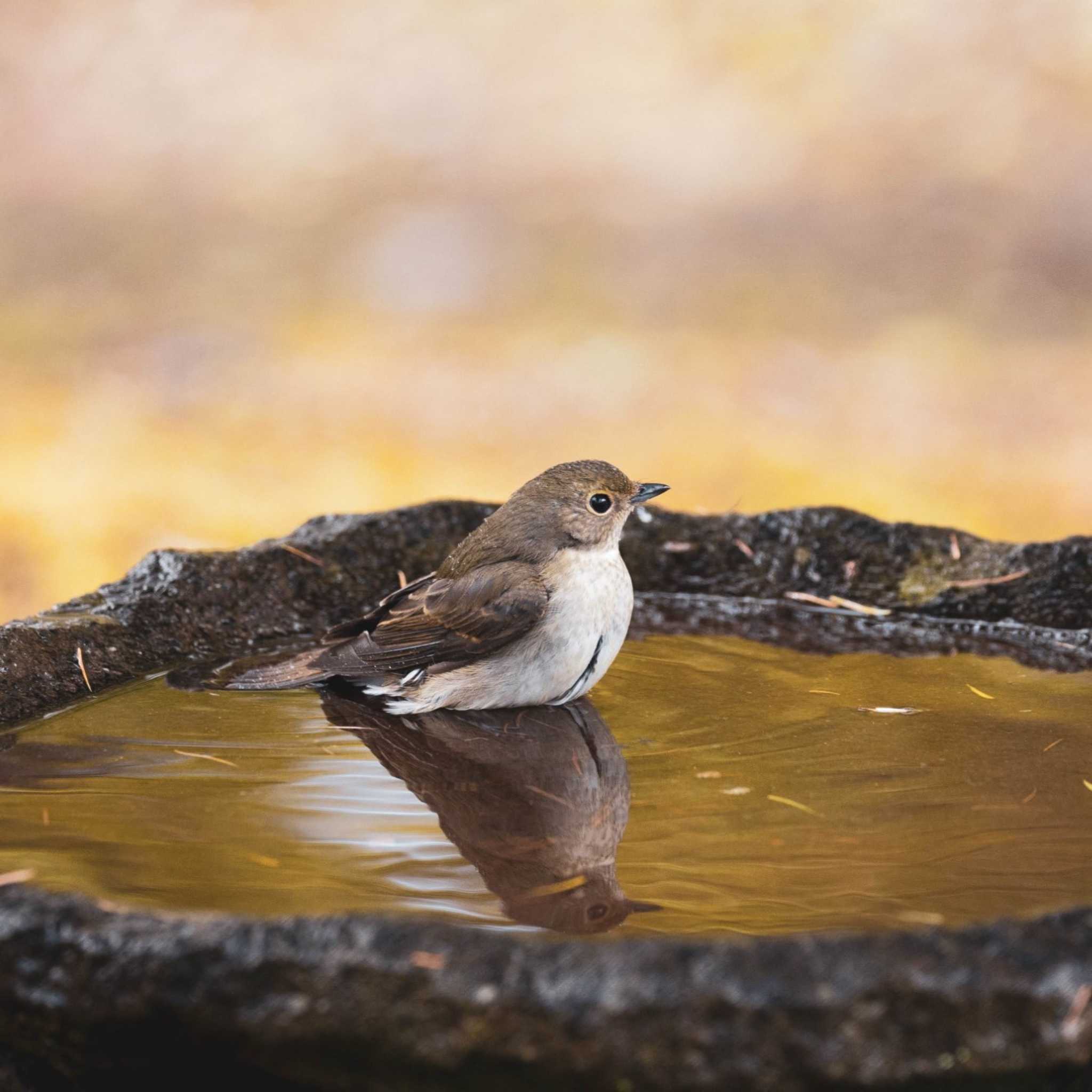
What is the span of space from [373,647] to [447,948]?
5.84ft

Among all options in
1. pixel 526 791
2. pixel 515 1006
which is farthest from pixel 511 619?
pixel 515 1006

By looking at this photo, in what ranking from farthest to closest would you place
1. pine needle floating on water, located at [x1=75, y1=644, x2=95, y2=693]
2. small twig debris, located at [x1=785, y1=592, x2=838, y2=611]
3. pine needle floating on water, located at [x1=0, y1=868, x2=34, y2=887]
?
small twig debris, located at [x1=785, y1=592, x2=838, y2=611]
pine needle floating on water, located at [x1=75, y1=644, x2=95, y2=693]
pine needle floating on water, located at [x1=0, y1=868, x2=34, y2=887]

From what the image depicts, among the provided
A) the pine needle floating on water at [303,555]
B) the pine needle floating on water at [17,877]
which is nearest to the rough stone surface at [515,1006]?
the pine needle floating on water at [17,877]

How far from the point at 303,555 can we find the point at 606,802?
1.93 m

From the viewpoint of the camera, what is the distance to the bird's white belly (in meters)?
3.63

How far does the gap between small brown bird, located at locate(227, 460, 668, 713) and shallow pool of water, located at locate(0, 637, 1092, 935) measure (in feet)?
0.28

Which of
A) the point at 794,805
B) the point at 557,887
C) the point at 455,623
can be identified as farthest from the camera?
the point at 455,623

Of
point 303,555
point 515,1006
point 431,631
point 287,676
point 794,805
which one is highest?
point 303,555

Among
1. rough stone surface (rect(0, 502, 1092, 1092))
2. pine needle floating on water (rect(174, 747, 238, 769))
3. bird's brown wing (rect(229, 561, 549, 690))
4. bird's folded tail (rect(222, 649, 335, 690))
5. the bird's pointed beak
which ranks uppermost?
the bird's pointed beak

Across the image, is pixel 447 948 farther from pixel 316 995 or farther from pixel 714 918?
pixel 714 918

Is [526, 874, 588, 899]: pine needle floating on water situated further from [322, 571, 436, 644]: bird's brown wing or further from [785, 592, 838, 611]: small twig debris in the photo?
[785, 592, 838, 611]: small twig debris

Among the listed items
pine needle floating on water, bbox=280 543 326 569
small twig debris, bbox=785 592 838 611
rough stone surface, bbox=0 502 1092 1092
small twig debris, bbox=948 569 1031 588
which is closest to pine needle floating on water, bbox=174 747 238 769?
rough stone surface, bbox=0 502 1092 1092

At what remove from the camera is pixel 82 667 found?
383 cm

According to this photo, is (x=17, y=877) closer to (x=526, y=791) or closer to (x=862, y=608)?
(x=526, y=791)
